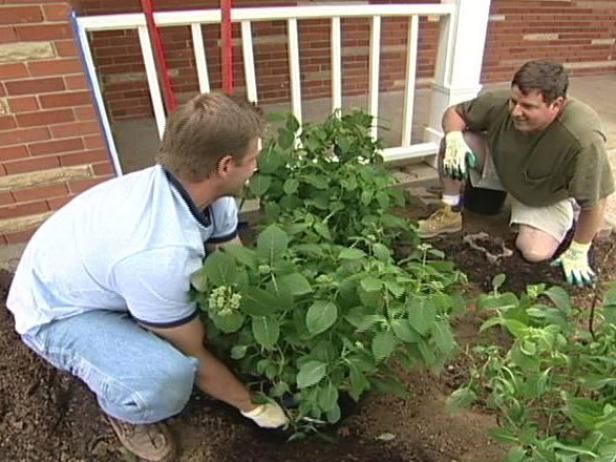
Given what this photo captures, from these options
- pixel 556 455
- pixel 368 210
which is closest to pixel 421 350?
pixel 556 455

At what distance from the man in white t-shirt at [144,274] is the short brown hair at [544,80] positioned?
1.17 meters

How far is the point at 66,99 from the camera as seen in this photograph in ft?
6.71

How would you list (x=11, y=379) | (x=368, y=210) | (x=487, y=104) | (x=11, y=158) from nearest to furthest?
(x=11, y=379), (x=368, y=210), (x=11, y=158), (x=487, y=104)

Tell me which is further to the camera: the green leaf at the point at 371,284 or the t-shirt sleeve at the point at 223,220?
the t-shirt sleeve at the point at 223,220

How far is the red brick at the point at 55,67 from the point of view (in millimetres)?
1947

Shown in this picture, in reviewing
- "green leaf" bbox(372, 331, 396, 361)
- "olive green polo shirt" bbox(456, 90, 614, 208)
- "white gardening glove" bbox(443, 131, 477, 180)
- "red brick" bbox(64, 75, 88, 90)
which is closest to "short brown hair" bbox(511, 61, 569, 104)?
"olive green polo shirt" bbox(456, 90, 614, 208)

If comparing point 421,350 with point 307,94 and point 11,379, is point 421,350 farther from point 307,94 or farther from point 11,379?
point 307,94

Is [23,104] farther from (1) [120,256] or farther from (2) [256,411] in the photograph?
(2) [256,411]

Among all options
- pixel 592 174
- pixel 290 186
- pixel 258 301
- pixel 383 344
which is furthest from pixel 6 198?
pixel 592 174

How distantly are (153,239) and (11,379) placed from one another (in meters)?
0.94

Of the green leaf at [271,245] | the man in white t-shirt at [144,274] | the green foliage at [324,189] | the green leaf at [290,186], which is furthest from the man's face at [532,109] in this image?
the green leaf at [271,245]

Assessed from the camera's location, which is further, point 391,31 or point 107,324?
point 391,31

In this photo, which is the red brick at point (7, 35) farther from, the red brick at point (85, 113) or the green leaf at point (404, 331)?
the green leaf at point (404, 331)

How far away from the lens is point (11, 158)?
82.3 inches
